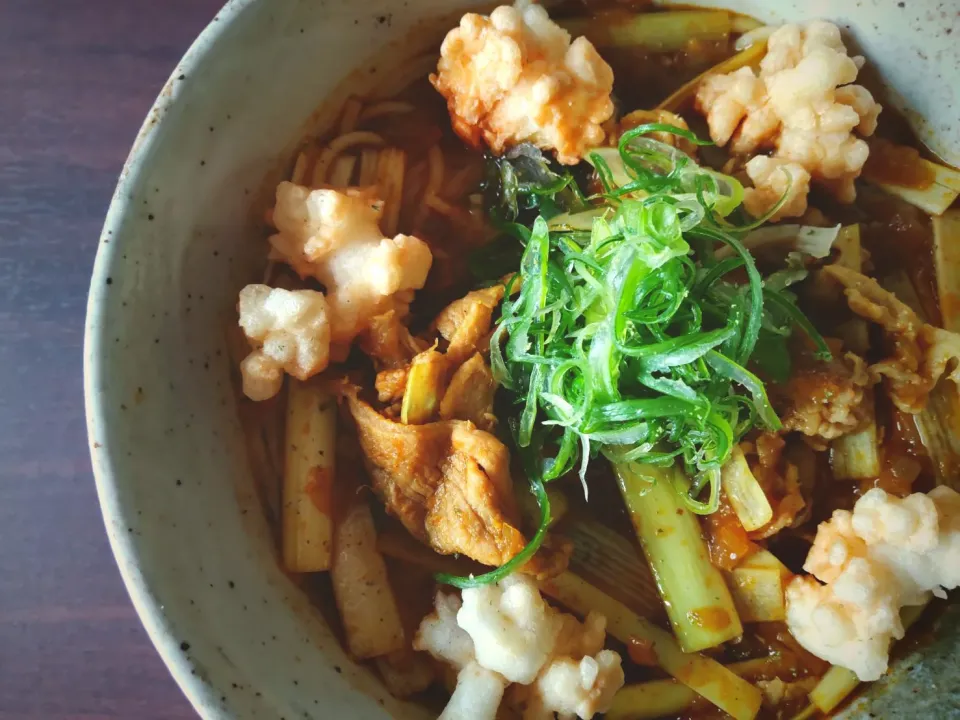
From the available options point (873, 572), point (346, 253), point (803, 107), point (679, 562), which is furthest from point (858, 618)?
point (346, 253)

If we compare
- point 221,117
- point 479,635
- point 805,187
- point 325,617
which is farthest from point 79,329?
point 805,187

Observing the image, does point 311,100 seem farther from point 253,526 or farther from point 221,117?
point 253,526

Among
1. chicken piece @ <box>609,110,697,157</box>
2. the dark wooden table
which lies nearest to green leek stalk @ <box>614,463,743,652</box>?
chicken piece @ <box>609,110,697,157</box>

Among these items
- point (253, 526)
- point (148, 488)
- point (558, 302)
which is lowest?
point (253, 526)

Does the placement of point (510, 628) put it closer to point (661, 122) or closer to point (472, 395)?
point (472, 395)

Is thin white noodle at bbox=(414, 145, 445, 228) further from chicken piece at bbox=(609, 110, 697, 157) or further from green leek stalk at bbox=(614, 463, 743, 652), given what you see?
green leek stalk at bbox=(614, 463, 743, 652)
